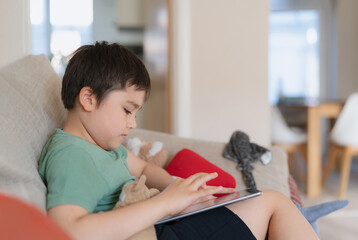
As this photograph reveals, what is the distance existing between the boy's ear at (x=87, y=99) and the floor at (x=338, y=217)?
191cm

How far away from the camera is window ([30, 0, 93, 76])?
12.1 feet

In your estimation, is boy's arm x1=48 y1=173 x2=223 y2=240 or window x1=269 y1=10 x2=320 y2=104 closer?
boy's arm x1=48 y1=173 x2=223 y2=240

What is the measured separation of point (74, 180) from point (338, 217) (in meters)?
2.48

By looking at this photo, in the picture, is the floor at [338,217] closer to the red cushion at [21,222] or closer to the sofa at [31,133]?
the sofa at [31,133]

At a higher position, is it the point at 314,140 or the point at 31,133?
the point at 31,133

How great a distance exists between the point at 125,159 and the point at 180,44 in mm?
2221

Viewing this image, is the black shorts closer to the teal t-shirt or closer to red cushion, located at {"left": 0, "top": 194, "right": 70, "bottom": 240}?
the teal t-shirt

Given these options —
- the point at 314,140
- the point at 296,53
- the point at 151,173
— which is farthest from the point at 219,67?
the point at 296,53

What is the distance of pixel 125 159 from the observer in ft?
4.16

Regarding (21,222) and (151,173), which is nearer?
(21,222)

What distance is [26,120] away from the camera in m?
1.11

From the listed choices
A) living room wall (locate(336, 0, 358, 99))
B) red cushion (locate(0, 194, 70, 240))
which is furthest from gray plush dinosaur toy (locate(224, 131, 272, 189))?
living room wall (locate(336, 0, 358, 99))

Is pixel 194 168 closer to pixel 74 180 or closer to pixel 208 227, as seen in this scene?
pixel 208 227

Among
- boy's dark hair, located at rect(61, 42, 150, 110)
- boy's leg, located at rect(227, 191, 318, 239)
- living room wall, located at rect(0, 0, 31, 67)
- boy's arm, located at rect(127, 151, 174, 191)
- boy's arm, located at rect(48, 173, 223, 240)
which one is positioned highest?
living room wall, located at rect(0, 0, 31, 67)
